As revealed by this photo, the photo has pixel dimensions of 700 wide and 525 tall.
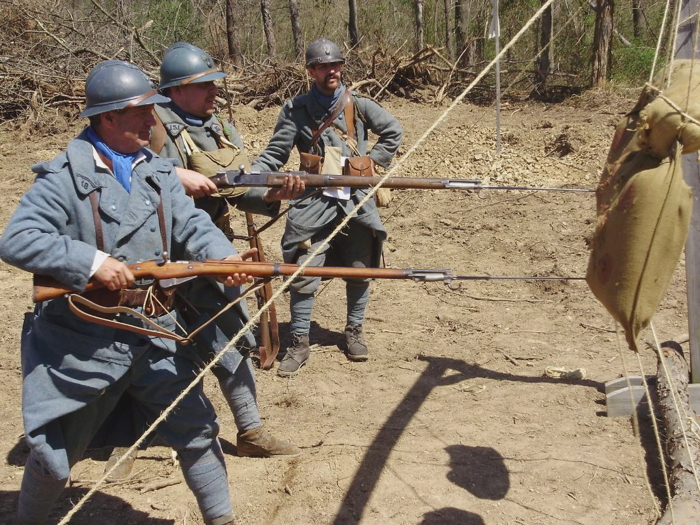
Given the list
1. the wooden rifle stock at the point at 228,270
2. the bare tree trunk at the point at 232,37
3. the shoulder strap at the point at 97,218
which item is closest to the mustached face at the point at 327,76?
the wooden rifle stock at the point at 228,270

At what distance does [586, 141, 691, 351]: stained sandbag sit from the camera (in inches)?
94.9

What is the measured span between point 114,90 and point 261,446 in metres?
2.24

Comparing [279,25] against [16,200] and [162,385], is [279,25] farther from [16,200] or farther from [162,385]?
[162,385]

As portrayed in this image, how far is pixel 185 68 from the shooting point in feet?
13.1

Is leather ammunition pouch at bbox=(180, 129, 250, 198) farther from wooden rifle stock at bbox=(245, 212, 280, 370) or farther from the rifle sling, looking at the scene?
the rifle sling

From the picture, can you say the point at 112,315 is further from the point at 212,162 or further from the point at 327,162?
the point at 327,162

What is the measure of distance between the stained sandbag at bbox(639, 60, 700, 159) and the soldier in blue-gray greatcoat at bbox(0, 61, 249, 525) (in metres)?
1.65

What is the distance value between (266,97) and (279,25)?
9.34 m

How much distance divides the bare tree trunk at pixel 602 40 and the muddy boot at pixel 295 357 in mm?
8075

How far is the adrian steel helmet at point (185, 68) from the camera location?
401cm

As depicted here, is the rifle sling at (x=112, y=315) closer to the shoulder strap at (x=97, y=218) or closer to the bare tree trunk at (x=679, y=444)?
the shoulder strap at (x=97, y=218)

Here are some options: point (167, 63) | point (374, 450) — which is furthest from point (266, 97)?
point (374, 450)

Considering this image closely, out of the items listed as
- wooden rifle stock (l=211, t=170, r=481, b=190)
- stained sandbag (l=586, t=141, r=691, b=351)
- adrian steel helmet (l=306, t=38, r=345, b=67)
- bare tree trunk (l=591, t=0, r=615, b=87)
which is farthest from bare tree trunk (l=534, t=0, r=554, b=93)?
stained sandbag (l=586, t=141, r=691, b=351)

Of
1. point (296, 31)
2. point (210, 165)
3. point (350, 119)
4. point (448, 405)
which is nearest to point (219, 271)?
point (210, 165)
